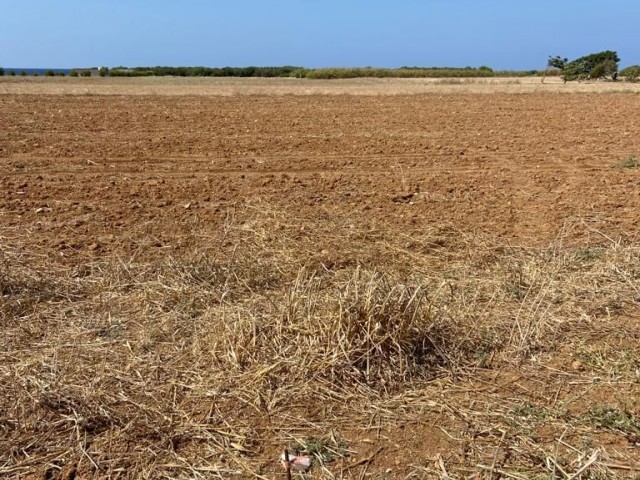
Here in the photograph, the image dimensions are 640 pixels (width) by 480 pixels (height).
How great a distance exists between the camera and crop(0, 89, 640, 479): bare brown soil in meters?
3.03

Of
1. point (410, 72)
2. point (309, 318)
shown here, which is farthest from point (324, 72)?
point (309, 318)

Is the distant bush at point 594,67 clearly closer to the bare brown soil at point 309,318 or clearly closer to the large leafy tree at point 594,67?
the large leafy tree at point 594,67

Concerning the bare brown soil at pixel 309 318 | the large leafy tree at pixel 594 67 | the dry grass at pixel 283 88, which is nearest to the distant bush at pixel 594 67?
the large leafy tree at pixel 594 67

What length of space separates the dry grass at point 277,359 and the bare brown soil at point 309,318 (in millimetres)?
15

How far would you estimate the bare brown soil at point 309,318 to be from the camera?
3.03 meters

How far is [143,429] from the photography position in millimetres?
3119

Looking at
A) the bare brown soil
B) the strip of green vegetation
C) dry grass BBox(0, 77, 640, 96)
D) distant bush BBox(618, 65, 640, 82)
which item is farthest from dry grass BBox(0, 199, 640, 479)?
the strip of green vegetation

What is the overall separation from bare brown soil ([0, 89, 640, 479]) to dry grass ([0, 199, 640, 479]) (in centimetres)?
1

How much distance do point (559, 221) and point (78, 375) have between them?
5.50 metres

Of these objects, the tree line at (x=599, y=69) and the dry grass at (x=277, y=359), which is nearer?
the dry grass at (x=277, y=359)

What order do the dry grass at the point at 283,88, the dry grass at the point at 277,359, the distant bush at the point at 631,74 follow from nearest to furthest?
the dry grass at the point at 277,359, the dry grass at the point at 283,88, the distant bush at the point at 631,74

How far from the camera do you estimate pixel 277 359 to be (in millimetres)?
3629

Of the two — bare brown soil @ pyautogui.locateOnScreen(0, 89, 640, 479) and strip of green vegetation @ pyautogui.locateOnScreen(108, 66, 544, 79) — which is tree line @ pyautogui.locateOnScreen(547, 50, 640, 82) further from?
bare brown soil @ pyautogui.locateOnScreen(0, 89, 640, 479)

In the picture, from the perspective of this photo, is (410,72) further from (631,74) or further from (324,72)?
(631,74)
